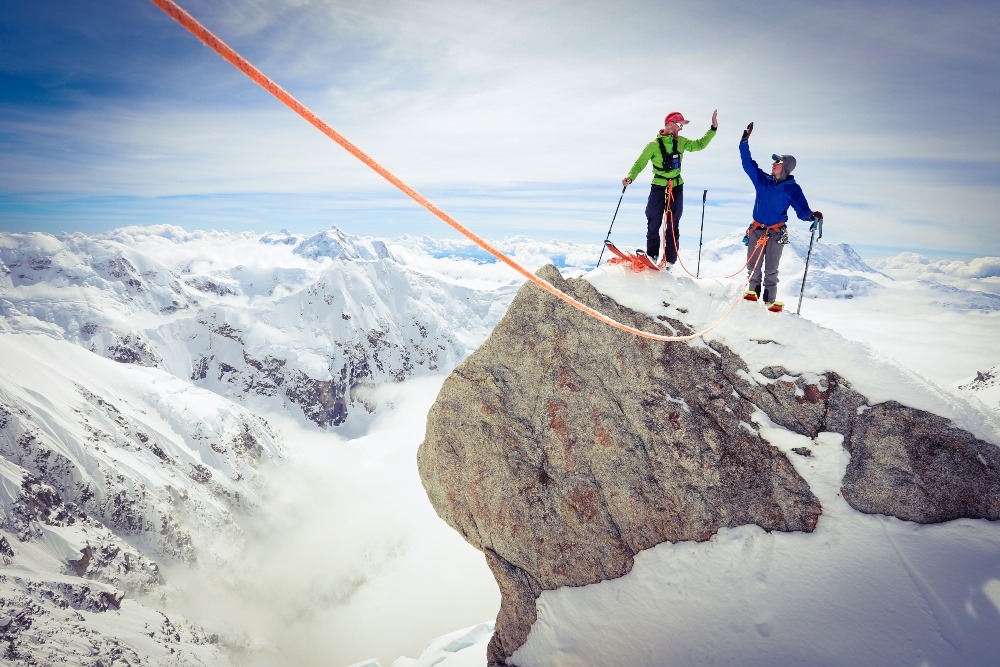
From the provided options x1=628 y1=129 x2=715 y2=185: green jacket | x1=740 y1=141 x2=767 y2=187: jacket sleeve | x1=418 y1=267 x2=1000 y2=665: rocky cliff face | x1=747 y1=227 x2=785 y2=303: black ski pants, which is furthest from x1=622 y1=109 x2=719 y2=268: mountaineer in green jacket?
x1=418 y1=267 x2=1000 y2=665: rocky cliff face

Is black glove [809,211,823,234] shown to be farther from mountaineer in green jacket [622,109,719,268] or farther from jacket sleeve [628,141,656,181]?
jacket sleeve [628,141,656,181]

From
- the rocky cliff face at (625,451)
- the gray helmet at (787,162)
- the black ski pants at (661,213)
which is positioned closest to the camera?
the rocky cliff face at (625,451)

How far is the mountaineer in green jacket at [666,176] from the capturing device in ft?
38.2

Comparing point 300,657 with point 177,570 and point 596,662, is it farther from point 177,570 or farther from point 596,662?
point 596,662

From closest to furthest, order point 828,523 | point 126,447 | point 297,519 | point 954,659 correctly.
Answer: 1. point 954,659
2. point 828,523
3. point 126,447
4. point 297,519

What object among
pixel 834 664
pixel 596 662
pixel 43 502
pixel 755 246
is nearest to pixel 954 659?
pixel 834 664

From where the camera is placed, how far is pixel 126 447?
476 feet

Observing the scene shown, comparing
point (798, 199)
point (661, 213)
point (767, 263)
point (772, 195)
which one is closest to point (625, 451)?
point (767, 263)

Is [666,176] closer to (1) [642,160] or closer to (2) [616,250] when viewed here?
(1) [642,160]

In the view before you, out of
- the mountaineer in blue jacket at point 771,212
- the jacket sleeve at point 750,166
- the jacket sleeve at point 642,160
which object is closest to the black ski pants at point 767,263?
the mountaineer in blue jacket at point 771,212

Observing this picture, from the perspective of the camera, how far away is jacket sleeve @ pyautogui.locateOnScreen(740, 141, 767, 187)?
38.0ft

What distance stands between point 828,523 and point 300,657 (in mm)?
172258

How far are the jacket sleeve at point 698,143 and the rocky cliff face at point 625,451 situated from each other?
4.63 metres

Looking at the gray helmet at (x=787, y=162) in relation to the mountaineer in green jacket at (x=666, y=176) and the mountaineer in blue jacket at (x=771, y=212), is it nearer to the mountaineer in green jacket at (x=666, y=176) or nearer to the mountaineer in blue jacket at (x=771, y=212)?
the mountaineer in blue jacket at (x=771, y=212)
